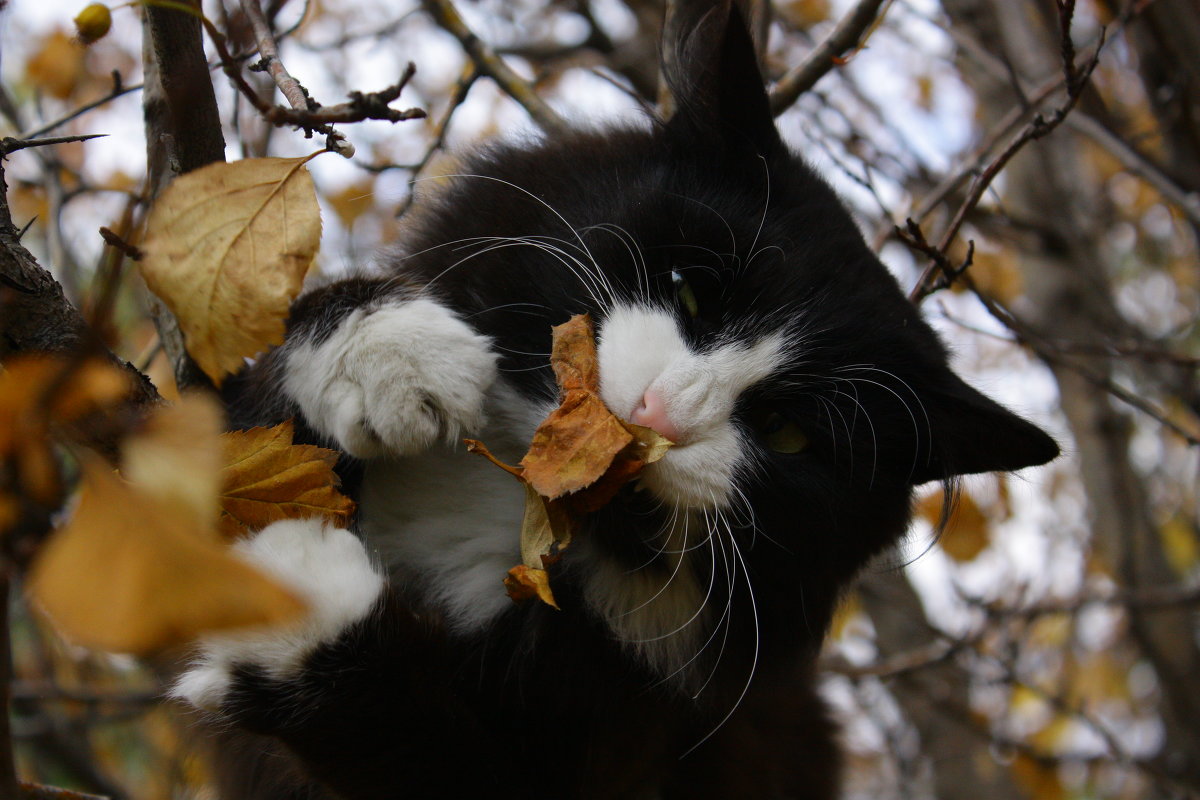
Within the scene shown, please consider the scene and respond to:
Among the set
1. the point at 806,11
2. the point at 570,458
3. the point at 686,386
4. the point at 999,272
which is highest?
the point at 806,11

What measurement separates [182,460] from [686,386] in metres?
0.97

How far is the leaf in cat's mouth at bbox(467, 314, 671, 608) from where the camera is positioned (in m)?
1.42

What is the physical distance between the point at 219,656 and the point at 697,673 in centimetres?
87

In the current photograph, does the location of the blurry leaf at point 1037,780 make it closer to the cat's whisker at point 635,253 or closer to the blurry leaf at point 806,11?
the cat's whisker at point 635,253

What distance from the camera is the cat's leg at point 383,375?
146 cm

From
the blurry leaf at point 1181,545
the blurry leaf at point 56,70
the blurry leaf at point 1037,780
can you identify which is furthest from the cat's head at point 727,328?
the blurry leaf at point 1181,545

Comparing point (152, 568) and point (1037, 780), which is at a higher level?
point (1037, 780)

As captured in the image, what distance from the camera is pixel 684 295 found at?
5.57 ft

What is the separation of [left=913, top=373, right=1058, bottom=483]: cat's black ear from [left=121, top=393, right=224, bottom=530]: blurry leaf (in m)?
1.42

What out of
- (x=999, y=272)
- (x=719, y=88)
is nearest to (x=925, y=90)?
(x=999, y=272)

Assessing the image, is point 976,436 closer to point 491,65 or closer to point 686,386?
point 686,386

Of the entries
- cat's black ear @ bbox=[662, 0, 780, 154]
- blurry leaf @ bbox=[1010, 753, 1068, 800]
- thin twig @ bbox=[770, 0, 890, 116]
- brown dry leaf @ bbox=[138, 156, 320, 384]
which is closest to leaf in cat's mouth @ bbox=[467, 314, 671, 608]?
brown dry leaf @ bbox=[138, 156, 320, 384]

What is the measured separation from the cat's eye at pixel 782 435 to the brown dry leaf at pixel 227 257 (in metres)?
0.88

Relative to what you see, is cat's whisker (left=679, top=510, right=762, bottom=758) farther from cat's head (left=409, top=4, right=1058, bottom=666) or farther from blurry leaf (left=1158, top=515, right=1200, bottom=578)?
blurry leaf (left=1158, top=515, right=1200, bottom=578)
